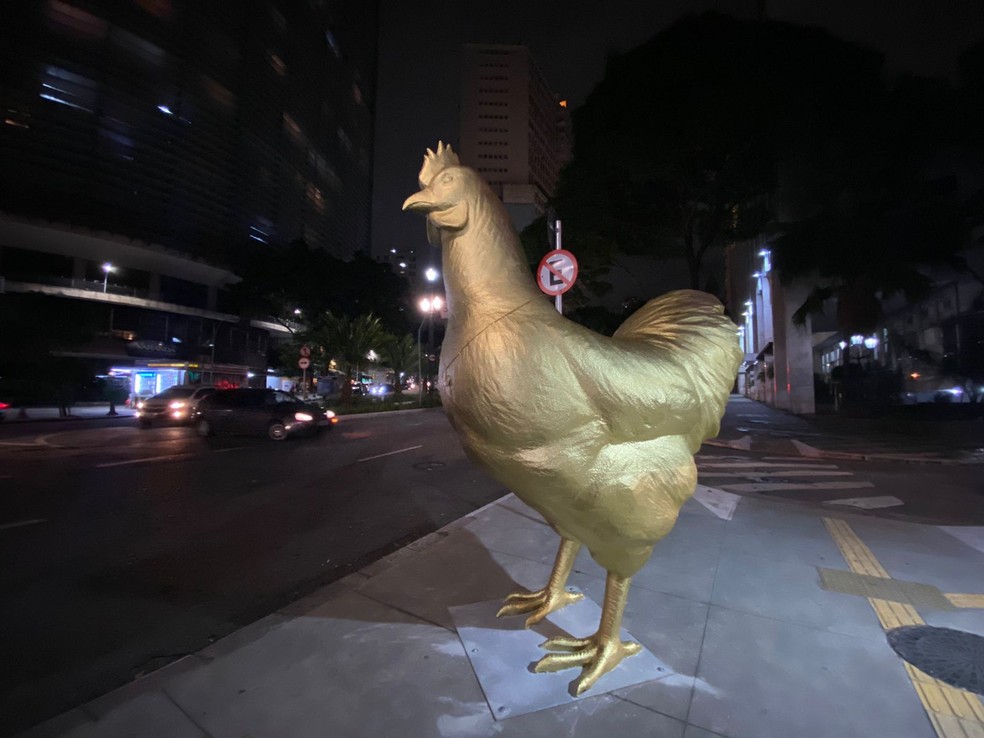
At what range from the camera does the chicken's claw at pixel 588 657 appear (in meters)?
2.06

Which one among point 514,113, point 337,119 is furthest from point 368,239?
point 514,113

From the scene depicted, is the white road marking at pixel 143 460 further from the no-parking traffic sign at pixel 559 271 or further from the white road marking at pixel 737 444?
the white road marking at pixel 737 444

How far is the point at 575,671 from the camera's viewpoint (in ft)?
7.23

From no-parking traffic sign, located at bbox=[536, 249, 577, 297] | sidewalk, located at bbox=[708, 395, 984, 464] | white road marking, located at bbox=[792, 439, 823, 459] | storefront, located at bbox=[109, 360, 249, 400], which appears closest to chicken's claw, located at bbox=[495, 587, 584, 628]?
no-parking traffic sign, located at bbox=[536, 249, 577, 297]

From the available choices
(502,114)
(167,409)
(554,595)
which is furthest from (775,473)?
(502,114)

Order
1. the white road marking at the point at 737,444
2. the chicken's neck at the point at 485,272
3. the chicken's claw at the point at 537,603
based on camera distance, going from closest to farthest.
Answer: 1. the chicken's neck at the point at 485,272
2. the chicken's claw at the point at 537,603
3. the white road marking at the point at 737,444

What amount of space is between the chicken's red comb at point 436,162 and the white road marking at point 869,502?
615 cm

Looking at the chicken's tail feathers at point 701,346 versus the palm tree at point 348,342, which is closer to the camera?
the chicken's tail feathers at point 701,346

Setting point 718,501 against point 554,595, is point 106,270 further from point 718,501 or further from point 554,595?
point 554,595

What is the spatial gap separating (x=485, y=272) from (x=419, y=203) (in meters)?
0.35

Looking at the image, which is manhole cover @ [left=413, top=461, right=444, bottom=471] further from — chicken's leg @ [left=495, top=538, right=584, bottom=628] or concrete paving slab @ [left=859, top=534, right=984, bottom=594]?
concrete paving slab @ [left=859, top=534, right=984, bottom=594]

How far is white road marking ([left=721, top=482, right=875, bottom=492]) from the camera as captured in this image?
656 centimetres

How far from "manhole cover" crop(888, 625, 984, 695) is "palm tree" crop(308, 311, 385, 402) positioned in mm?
20944

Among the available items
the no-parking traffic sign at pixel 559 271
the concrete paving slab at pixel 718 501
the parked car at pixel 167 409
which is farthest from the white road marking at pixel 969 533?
the parked car at pixel 167 409
